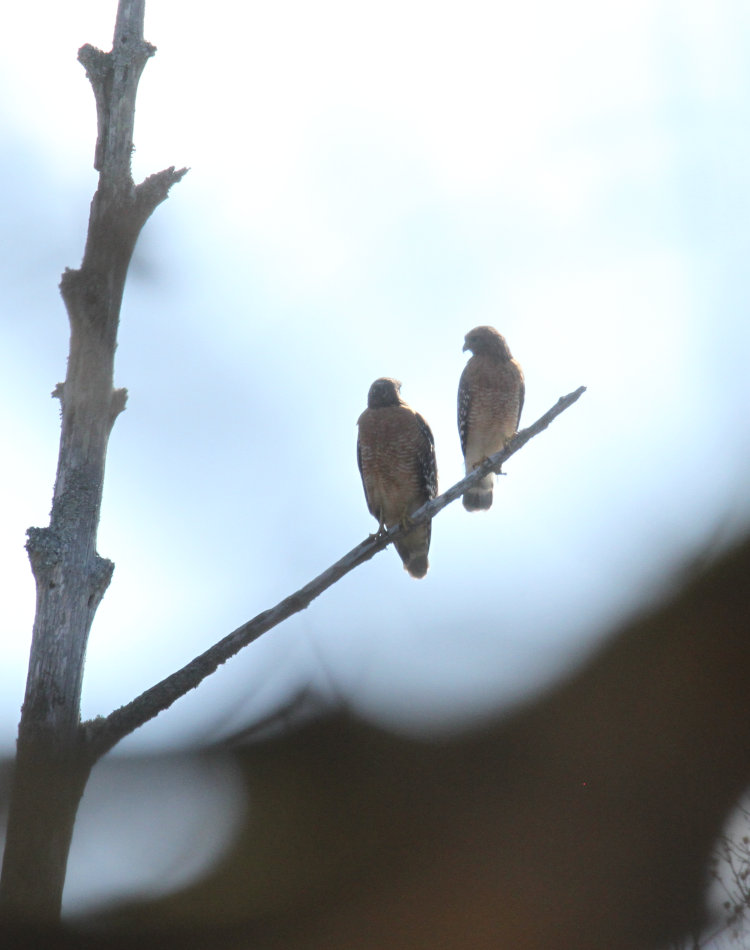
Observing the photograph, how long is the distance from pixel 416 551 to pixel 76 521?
15.4 ft

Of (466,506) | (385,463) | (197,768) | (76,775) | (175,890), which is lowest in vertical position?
(175,890)

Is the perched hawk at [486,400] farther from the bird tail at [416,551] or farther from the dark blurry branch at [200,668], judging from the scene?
the dark blurry branch at [200,668]

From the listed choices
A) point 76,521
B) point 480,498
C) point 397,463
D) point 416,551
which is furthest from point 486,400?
point 76,521

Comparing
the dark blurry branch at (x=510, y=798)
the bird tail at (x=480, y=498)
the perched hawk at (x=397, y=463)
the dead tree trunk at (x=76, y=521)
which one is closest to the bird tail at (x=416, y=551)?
the perched hawk at (x=397, y=463)

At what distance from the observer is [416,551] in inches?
348

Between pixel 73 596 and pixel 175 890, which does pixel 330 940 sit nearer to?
pixel 175 890

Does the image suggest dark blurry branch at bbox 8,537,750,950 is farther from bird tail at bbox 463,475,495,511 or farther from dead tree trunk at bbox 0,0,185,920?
bird tail at bbox 463,475,495,511

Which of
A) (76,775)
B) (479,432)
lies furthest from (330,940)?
(479,432)

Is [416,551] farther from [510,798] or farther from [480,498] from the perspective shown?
[510,798]

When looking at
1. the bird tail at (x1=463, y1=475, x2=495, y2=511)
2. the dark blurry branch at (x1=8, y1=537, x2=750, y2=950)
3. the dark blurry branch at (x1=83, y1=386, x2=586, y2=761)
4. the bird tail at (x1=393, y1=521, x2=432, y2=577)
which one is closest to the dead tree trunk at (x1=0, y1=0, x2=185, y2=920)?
the dark blurry branch at (x1=83, y1=386, x2=586, y2=761)

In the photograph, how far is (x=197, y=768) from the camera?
3.34 metres

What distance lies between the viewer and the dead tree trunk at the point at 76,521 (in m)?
3.66

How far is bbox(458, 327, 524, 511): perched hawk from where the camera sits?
9.14 m

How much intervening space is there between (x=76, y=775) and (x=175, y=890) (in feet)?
3.13
